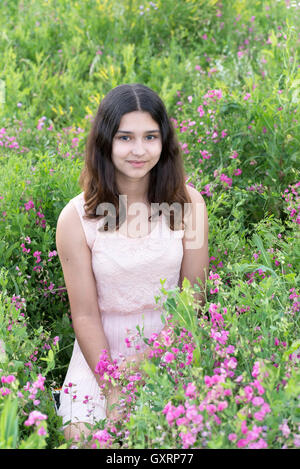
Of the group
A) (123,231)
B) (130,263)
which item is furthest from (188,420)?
(123,231)

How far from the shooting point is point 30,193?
10.8 ft

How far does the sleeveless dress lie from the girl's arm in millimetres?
41

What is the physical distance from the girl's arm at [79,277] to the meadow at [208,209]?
0.62 feet

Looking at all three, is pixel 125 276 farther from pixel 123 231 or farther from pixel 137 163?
pixel 137 163

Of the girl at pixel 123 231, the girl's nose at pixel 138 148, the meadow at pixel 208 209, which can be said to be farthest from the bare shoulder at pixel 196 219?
the girl's nose at pixel 138 148

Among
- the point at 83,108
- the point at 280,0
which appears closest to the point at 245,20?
the point at 280,0

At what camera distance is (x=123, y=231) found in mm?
2805

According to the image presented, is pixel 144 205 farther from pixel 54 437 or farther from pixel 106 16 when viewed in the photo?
pixel 106 16

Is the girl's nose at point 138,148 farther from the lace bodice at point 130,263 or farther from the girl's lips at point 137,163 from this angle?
A: the lace bodice at point 130,263

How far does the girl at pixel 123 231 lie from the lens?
2.60 metres

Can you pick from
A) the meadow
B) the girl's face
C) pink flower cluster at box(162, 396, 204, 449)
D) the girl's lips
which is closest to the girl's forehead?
the girl's face

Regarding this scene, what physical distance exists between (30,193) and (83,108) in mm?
1879

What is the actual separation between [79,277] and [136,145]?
646 mm

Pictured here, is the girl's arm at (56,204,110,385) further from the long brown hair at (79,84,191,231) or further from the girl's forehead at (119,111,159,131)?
the girl's forehead at (119,111,159,131)
